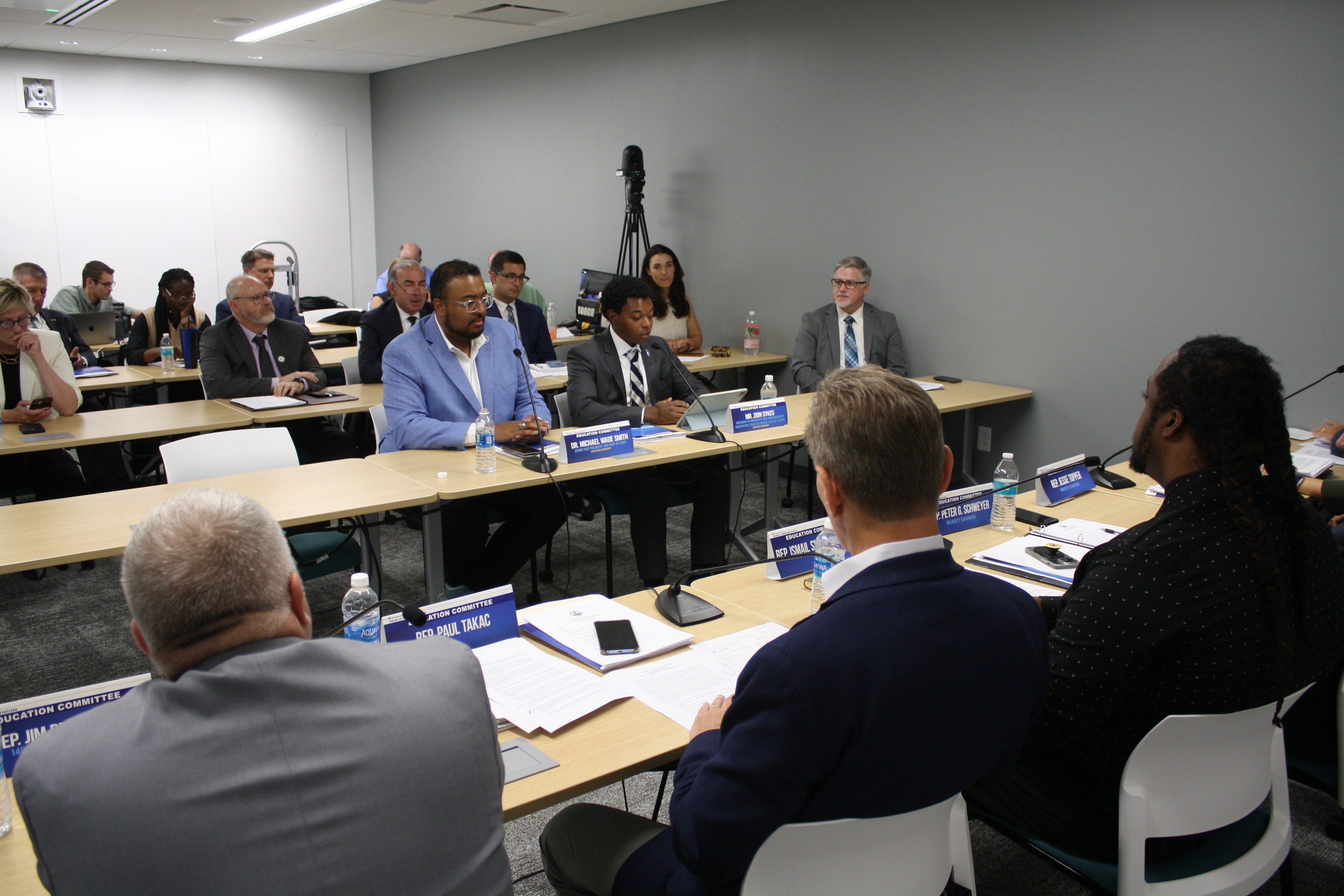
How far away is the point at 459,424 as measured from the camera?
355 centimetres

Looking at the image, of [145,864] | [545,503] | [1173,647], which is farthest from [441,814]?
[545,503]

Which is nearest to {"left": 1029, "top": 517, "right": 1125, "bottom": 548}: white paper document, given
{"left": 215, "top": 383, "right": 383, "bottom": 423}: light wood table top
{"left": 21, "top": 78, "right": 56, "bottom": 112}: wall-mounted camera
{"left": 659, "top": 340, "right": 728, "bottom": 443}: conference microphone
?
{"left": 659, "top": 340, "right": 728, "bottom": 443}: conference microphone

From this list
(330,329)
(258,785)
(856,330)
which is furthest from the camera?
(330,329)

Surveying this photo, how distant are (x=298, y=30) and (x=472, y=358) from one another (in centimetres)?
501

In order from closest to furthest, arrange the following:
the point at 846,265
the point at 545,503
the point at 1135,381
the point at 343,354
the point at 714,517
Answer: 1. the point at 545,503
2. the point at 714,517
3. the point at 1135,381
4. the point at 846,265
5. the point at 343,354

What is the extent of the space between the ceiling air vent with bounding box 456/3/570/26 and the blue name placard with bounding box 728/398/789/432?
152 inches

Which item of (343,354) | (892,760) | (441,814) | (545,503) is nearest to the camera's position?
(441,814)

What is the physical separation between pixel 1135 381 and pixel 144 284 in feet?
27.5

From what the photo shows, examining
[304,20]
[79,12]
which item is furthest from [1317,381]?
[79,12]

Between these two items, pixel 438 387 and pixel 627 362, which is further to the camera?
pixel 627 362

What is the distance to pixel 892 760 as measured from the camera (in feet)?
3.66

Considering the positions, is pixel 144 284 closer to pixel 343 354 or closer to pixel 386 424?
pixel 343 354

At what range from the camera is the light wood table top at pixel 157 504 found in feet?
7.88

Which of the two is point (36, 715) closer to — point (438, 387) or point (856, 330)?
point (438, 387)
